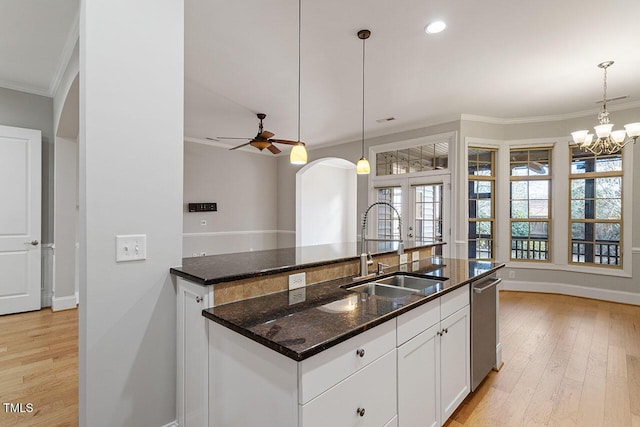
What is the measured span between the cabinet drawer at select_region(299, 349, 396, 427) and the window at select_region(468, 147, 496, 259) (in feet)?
14.7

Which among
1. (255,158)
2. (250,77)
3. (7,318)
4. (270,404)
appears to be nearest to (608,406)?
(270,404)

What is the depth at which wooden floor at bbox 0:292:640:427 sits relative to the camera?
2004 mm

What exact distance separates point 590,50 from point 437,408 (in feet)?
12.0

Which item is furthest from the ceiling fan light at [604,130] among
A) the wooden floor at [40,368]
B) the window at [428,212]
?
the wooden floor at [40,368]

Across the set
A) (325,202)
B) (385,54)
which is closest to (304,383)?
(385,54)

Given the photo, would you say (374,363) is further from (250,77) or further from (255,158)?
(255,158)

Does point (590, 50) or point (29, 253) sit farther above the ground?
point (590, 50)

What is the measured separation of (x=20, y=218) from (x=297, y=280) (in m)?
4.11

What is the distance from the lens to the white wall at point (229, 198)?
6.38 meters

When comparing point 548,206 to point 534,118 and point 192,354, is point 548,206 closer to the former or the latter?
point 534,118

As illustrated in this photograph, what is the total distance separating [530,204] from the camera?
17.1 feet

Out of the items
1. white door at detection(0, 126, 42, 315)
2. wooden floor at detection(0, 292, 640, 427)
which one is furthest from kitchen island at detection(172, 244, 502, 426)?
white door at detection(0, 126, 42, 315)

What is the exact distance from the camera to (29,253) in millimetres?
3869

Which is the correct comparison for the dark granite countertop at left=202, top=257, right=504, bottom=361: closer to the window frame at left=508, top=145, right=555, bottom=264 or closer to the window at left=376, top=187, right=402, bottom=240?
the window at left=376, top=187, right=402, bottom=240
